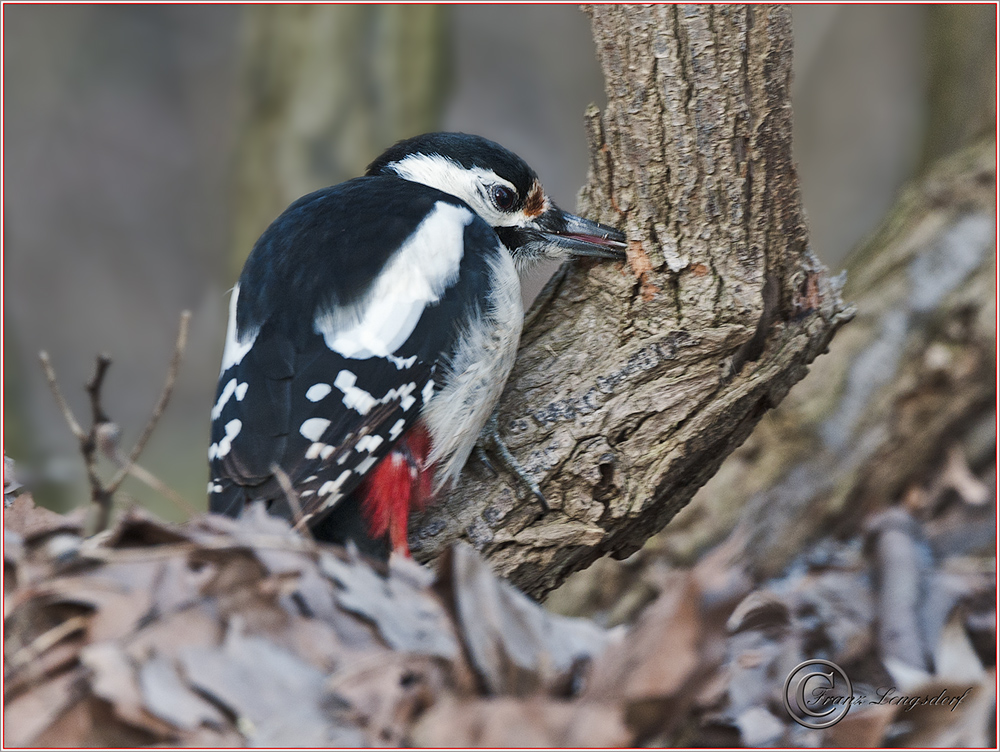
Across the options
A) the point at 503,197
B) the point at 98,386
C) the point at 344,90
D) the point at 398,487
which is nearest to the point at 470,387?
the point at 398,487

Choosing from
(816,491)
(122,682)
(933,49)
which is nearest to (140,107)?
(933,49)

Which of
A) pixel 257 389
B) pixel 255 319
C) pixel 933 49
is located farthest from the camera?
pixel 933 49

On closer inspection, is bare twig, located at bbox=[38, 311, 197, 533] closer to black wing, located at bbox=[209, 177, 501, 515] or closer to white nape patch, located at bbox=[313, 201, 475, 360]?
black wing, located at bbox=[209, 177, 501, 515]

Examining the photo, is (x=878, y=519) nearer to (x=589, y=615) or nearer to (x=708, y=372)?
(x=589, y=615)

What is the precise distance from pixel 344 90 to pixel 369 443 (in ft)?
10.6

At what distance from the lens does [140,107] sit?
8008 millimetres

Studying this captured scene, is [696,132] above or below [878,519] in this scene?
above

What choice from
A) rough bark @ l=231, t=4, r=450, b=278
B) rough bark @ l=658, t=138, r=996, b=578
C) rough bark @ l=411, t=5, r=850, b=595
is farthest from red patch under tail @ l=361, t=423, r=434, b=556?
rough bark @ l=231, t=4, r=450, b=278

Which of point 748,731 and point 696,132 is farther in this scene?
point 696,132

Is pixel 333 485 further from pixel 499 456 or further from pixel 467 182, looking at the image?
pixel 467 182

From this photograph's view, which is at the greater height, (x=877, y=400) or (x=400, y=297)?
(x=400, y=297)

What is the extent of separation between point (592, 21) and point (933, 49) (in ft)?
9.31

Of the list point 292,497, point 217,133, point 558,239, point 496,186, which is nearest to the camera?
point 292,497

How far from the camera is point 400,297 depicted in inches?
93.7
